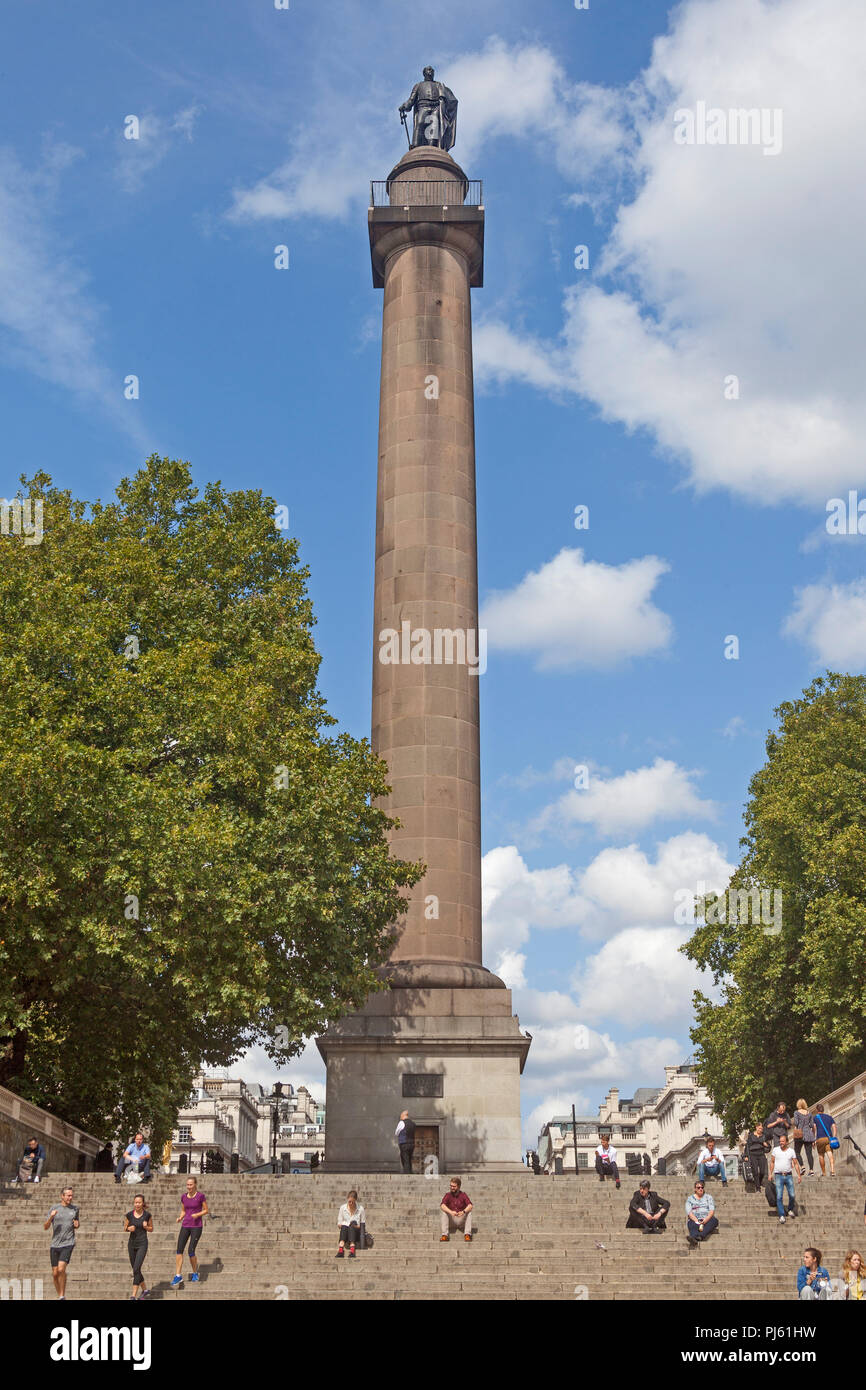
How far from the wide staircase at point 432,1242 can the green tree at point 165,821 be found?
4.63m

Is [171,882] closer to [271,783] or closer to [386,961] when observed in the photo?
[271,783]

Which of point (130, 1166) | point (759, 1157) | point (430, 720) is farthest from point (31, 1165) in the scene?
point (430, 720)

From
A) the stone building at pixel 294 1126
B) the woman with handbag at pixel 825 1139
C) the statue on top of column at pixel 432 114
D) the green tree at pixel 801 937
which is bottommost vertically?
the stone building at pixel 294 1126

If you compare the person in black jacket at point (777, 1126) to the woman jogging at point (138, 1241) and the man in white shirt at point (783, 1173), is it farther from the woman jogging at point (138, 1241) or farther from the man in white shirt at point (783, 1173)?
the woman jogging at point (138, 1241)

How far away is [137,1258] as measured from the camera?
18.2 metres

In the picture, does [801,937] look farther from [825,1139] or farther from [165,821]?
[165,821]

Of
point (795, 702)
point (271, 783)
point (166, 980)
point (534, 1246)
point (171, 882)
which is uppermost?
point (795, 702)

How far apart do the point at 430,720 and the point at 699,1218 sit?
17563 millimetres

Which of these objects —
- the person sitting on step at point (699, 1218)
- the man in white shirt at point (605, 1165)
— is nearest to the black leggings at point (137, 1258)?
the person sitting on step at point (699, 1218)

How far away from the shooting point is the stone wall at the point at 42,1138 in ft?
85.5
